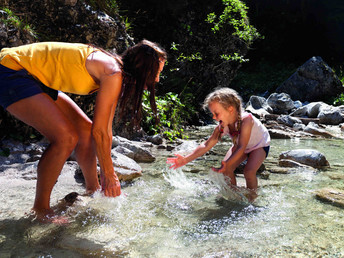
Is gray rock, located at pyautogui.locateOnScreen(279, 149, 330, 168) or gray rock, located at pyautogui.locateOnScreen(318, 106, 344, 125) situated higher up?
gray rock, located at pyautogui.locateOnScreen(279, 149, 330, 168)

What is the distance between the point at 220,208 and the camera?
2.84m

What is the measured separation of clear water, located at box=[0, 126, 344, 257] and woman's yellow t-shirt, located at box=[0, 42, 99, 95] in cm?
99

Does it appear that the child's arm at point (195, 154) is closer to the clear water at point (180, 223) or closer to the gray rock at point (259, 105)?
the clear water at point (180, 223)

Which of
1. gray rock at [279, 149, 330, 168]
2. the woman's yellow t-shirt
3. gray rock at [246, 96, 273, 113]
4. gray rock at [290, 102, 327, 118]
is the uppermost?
the woman's yellow t-shirt

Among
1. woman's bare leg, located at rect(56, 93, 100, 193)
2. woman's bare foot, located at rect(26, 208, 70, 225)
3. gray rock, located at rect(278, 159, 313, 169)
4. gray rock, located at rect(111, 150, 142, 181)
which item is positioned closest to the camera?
woman's bare foot, located at rect(26, 208, 70, 225)

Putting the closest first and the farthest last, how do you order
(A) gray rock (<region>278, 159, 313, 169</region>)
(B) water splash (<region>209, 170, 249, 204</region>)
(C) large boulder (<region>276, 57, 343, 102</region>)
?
1. (B) water splash (<region>209, 170, 249, 204</region>)
2. (A) gray rock (<region>278, 159, 313, 169</region>)
3. (C) large boulder (<region>276, 57, 343, 102</region>)

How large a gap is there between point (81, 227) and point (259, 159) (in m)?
1.85

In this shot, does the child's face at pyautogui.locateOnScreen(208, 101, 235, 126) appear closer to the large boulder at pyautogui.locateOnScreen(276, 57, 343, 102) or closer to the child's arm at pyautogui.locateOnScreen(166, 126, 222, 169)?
the child's arm at pyautogui.locateOnScreen(166, 126, 222, 169)

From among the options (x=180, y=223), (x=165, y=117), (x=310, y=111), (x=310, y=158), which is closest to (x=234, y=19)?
(x=310, y=111)

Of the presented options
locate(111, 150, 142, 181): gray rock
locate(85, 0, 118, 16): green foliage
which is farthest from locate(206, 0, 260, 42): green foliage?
locate(111, 150, 142, 181): gray rock

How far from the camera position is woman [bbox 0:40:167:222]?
2197 mm

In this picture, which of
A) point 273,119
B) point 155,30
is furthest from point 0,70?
point 273,119

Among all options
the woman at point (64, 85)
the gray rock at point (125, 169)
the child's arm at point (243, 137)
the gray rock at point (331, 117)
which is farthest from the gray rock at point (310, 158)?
the gray rock at point (331, 117)

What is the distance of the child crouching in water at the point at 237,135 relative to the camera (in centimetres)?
321
